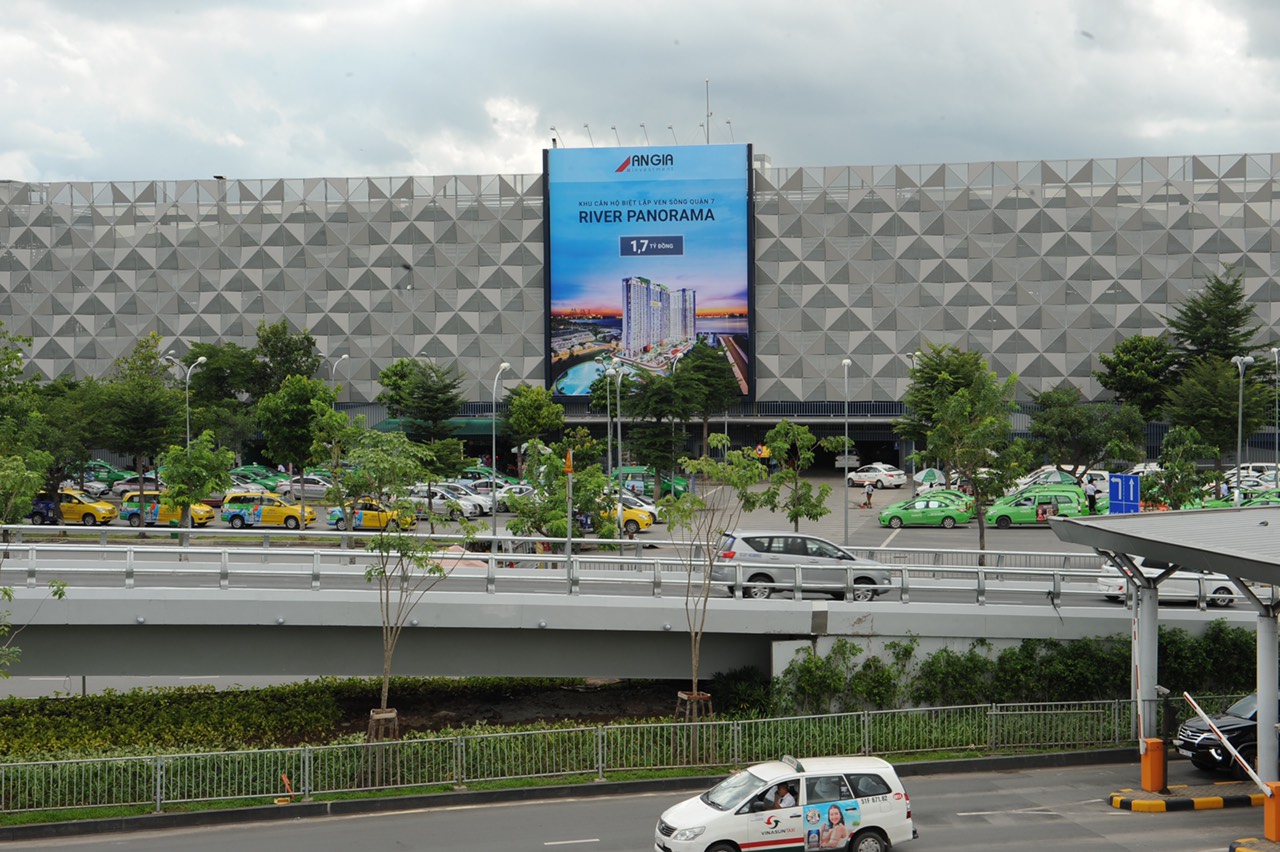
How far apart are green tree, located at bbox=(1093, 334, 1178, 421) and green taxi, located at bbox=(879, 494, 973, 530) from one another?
25002 millimetres

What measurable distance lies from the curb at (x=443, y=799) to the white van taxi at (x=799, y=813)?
3.81 meters

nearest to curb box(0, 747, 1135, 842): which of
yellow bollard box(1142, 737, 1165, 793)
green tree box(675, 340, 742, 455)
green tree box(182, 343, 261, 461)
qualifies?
yellow bollard box(1142, 737, 1165, 793)

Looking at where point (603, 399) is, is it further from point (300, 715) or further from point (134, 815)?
point (134, 815)

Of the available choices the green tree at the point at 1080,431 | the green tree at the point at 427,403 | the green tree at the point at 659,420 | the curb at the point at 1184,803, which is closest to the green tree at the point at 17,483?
the curb at the point at 1184,803

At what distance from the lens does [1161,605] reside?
2603cm

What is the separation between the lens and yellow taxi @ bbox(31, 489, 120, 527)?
51.2m

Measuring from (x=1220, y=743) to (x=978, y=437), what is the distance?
16338 millimetres

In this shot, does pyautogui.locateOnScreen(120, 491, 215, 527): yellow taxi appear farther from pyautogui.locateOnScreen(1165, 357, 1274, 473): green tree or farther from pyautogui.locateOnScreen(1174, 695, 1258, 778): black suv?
pyautogui.locateOnScreen(1165, 357, 1274, 473): green tree

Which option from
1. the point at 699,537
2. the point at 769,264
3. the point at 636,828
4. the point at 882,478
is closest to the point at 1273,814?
the point at 636,828

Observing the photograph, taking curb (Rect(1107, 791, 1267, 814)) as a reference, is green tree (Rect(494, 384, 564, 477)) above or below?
above

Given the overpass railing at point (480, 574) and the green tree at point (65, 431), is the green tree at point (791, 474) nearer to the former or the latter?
the overpass railing at point (480, 574)

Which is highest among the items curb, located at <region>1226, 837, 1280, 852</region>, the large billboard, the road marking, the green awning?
the large billboard

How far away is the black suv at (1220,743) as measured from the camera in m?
19.9

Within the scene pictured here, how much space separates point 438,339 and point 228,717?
2218 inches
